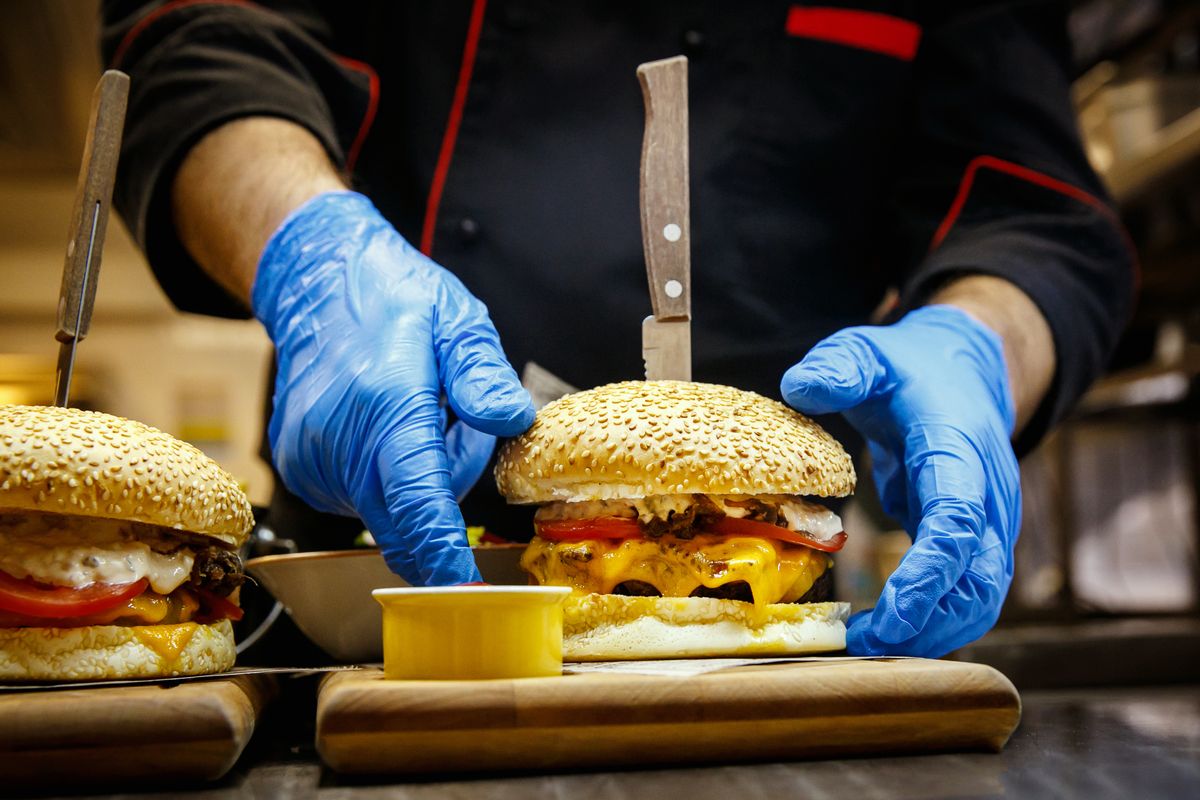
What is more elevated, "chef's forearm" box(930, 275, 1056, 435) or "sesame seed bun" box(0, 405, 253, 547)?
"chef's forearm" box(930, 275, 1056, 435)

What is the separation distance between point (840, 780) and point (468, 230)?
4.23 feet

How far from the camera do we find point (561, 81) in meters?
2.08

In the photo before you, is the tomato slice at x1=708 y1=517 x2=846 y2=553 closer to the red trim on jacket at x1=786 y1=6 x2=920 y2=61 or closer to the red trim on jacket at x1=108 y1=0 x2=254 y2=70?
the red trim on jacket at x1=786 y1=6 x2=920 y2=61

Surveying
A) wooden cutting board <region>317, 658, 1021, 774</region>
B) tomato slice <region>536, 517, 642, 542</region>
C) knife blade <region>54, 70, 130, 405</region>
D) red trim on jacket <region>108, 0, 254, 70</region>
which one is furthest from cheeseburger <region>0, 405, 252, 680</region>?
red trim on jacket <region>108, 0, 254, 70</region>

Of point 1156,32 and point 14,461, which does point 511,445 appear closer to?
point 14,461

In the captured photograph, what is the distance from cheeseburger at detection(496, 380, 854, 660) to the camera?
143cm

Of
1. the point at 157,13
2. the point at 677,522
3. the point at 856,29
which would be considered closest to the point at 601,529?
Result: the point at 677,522

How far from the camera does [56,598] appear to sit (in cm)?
130

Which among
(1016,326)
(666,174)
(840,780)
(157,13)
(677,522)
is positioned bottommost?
(840,780)

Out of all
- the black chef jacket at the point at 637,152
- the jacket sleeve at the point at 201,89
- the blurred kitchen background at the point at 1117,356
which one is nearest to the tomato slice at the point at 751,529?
the black chef jacket at the point at 637,152

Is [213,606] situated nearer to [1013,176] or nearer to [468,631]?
[468,631]

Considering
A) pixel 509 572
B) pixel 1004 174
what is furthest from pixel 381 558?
pixel 1004 174

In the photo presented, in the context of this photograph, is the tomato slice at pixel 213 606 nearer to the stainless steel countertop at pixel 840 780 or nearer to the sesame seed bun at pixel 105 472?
the sesame seed bun at pixel 105 472

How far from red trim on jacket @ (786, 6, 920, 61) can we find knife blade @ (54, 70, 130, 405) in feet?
4.13
